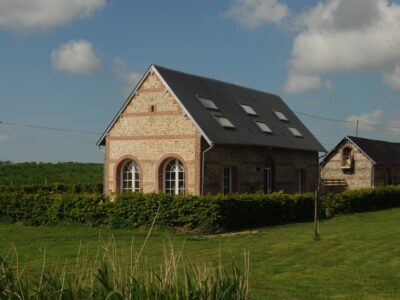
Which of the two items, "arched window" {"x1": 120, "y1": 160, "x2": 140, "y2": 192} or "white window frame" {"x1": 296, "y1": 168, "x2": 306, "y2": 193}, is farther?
"white window frame" {"x1": 296, "y1": 168, "x2": 306, "y2": 193}

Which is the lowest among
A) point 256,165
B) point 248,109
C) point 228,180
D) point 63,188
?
point 63,188

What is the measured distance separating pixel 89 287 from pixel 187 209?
15.3 m

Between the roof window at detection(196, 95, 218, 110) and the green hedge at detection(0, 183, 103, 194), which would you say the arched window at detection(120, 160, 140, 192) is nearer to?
the roof window at detection(196, 95, 218, 110)

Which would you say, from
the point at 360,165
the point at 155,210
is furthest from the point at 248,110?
the point at 360,165

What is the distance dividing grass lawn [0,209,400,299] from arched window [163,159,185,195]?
6.07m

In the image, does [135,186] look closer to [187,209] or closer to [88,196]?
[88,196]

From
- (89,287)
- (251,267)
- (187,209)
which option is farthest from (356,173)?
(89,287)

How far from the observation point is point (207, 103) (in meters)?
29.5

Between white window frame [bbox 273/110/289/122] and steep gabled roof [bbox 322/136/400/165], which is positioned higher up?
white window frame [bbox 273/110/289/122]

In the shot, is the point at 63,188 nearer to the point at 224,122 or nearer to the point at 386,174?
the point at 224,122

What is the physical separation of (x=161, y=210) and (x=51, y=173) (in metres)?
33.2

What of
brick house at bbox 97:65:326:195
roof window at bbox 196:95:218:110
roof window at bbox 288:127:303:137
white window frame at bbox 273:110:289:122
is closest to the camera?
brick house at bbox 97:65:326:195

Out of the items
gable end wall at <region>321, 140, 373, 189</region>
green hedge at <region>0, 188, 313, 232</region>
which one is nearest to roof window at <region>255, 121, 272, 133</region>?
green hedge at <region>0, 188, 313, 232</region>

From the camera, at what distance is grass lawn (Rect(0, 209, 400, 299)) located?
427 inches
